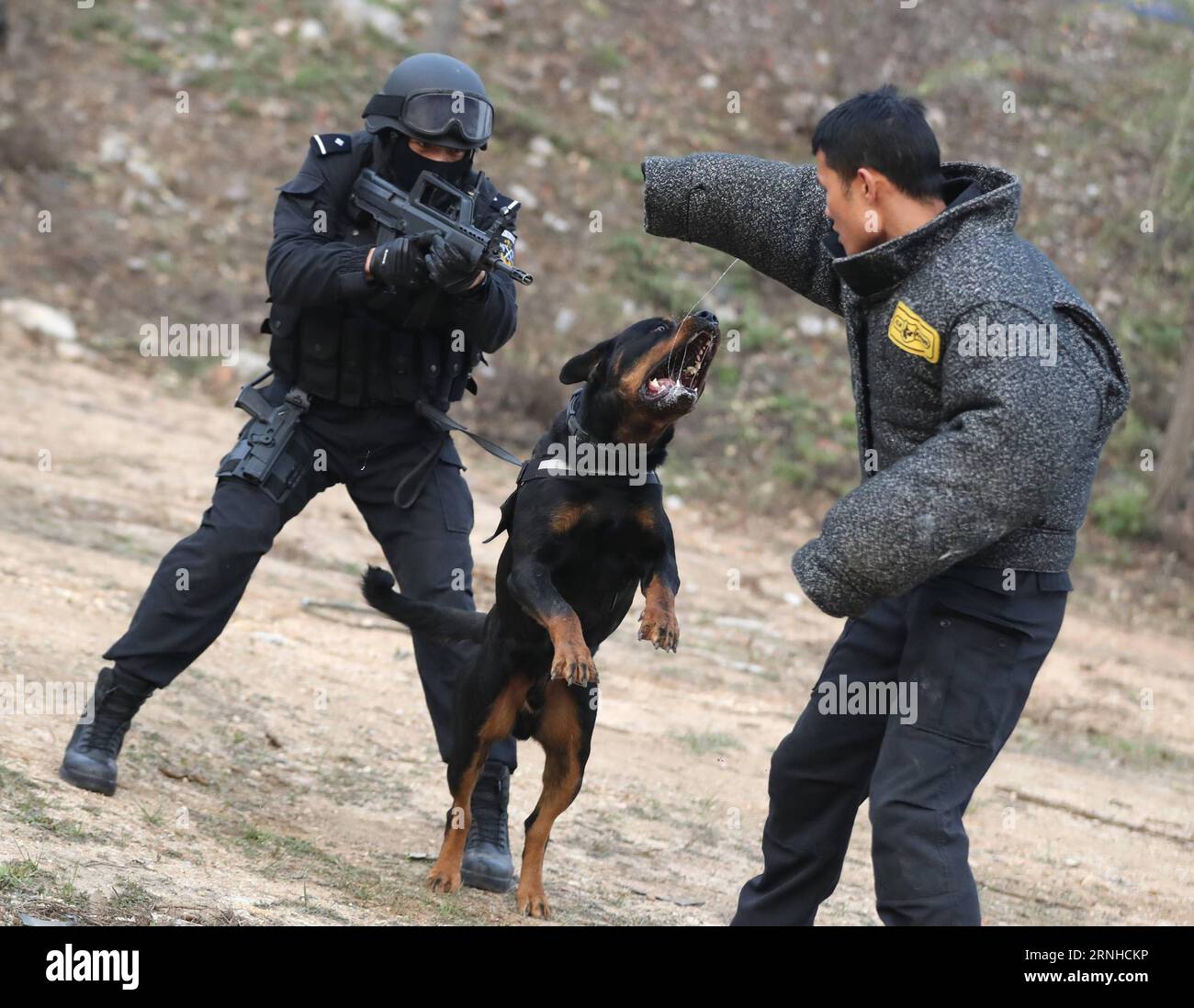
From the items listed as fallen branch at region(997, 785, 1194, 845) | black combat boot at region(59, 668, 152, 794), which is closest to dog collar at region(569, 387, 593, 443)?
black combat boot at region(59, 668, 152, 794)

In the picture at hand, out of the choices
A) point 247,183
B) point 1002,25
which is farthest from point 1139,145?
point 247,183

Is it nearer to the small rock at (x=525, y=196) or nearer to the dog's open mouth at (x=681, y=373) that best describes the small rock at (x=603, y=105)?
the small rock at (x=525, y=196)

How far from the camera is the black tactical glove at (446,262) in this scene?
417 cm

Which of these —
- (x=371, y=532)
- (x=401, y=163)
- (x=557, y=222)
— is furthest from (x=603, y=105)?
(x=371, y=532)

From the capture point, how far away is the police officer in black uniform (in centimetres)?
446

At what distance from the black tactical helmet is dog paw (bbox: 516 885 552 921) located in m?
2.36

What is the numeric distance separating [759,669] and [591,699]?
4.61 metres

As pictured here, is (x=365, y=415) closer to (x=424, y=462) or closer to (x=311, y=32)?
(x=424, y=462)

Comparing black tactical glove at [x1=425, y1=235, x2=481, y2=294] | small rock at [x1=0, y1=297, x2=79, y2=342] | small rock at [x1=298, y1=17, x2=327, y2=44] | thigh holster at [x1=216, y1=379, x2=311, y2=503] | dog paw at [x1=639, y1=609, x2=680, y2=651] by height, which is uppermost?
small rock at [x1=298, y1=17, x2=327, y2=44]

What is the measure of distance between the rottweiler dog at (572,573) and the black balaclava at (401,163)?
893mm

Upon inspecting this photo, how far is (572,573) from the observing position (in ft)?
13.8

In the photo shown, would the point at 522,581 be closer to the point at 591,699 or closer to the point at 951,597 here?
the point at 591,699

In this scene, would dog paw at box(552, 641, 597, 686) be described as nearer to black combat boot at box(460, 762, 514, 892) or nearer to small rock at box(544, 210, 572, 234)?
black combat boot at box(460, 762, 514, 892)

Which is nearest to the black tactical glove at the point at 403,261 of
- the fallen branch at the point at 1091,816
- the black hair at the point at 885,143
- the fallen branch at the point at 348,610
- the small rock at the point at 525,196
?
the black hair at the point at 885,143
